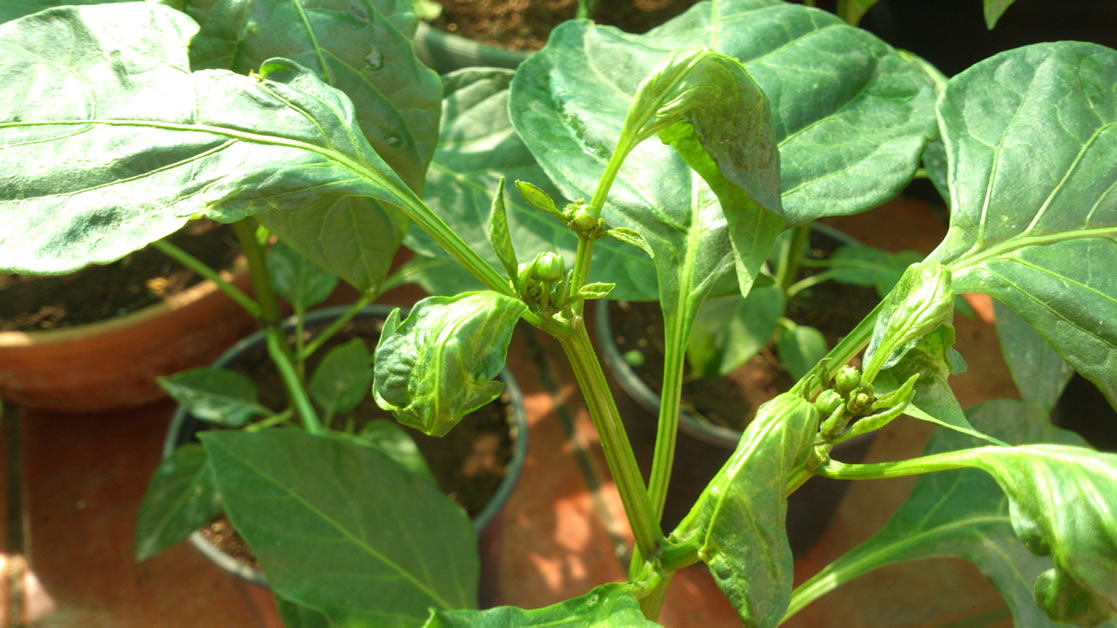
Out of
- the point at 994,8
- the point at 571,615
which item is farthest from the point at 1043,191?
the point at 571,615

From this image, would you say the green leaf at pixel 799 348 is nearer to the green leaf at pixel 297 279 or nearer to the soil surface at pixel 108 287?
the green leaf at pixel 297 279

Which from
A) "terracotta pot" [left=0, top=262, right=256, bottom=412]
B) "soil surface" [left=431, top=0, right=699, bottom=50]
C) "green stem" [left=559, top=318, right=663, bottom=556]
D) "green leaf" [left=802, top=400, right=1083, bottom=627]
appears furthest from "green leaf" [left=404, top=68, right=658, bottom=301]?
"soil surface" [left=431, top=0, right=699, bottom=50]

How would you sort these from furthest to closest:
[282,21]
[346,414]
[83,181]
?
[346,414]
[282,21]
[83,181]

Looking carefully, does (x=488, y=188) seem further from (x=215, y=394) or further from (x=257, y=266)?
(x=215, y=394)

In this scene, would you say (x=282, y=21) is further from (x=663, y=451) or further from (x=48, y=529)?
(x=48, y=529)

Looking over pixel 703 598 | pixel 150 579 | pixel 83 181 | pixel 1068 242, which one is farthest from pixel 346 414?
pixel 1068 242
